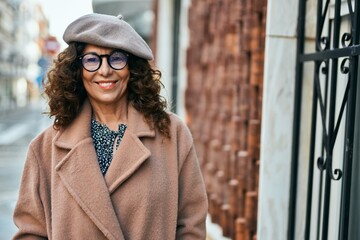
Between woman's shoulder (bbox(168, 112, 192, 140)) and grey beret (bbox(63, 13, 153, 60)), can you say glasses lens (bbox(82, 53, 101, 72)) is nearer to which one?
grey beret (bbox(63, 13, 153, 60))

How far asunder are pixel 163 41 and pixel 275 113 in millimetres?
6304

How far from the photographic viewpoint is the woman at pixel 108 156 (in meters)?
2.29

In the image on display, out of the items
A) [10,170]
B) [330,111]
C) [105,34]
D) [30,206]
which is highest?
[105,34]

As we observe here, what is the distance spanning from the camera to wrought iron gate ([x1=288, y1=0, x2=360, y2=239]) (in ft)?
8.40

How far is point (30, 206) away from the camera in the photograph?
7.66ft

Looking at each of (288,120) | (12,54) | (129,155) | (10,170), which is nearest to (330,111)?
(288,120)

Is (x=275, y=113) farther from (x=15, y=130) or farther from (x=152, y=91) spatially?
(x=15, y=130)

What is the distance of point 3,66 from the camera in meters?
53.4

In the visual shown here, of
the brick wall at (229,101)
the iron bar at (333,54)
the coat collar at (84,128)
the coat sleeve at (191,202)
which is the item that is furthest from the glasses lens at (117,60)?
the brick wall at (229,101)

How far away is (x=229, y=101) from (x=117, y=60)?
2785 millimetres

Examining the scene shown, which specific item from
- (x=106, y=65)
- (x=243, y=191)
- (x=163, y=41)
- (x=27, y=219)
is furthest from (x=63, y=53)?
(x=163, y=41)

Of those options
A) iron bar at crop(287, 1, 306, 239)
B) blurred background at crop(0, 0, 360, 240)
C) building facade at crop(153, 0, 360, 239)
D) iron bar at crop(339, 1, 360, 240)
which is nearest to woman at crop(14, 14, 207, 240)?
blurred background at crop(0, 0, 360, 240)

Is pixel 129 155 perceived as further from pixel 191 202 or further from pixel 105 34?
pixel 105 34

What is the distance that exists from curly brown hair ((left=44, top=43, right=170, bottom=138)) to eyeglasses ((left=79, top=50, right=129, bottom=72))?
0.06 m
